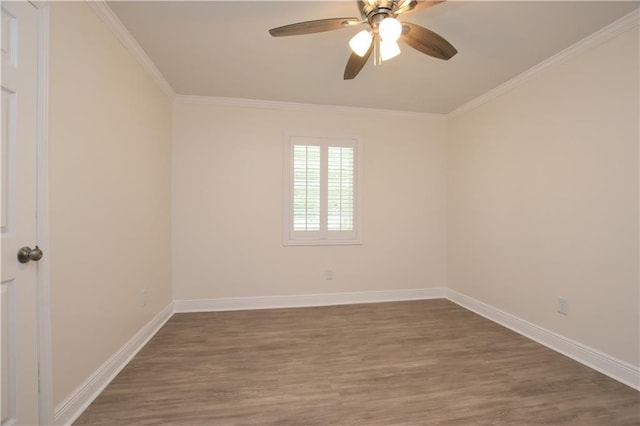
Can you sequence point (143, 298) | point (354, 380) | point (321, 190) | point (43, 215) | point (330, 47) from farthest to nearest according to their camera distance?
point (321, 190), point (143, 298), point (330, 47), point (354, 380), point (43, 215)

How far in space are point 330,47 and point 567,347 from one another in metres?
3.20

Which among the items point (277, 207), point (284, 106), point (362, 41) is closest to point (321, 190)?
point (277, 207)

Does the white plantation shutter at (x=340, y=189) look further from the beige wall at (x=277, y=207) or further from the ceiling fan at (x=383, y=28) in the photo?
the ceiling fan at (x=383, y=28)

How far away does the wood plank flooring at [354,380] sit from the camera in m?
1.61

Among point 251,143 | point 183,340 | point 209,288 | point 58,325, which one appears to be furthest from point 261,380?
point 251,143

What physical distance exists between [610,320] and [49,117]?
3.82 meters

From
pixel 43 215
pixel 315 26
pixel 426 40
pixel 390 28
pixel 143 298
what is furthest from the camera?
pixel 143 298

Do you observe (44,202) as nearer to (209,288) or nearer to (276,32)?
(276,32)

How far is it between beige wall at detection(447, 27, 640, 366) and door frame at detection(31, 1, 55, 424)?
358cm

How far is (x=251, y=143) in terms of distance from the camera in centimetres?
337

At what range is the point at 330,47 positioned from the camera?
225 centimetres

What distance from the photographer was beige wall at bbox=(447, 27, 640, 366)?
6.36 feet

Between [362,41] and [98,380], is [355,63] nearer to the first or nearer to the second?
[362,41]

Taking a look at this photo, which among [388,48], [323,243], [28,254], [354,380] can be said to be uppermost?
[388,48]
